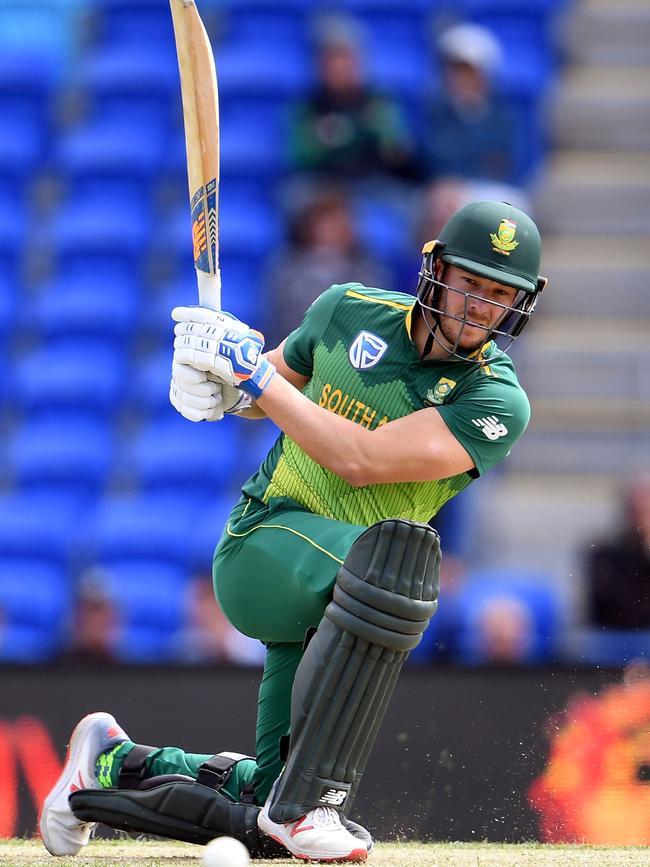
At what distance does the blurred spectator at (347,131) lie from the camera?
7824 millimetres

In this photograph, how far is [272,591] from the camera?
3572 mm

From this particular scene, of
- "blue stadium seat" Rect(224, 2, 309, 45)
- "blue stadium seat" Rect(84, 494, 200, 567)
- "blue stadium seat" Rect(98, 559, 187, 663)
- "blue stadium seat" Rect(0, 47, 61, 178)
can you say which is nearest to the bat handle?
"blue stadium seat" Rect(98, 559, 187, 663)

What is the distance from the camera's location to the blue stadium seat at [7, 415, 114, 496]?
305 inches

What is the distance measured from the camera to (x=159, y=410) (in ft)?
25.8

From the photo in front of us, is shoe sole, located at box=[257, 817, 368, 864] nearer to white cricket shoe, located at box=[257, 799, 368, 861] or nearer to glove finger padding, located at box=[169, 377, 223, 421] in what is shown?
white cricket shoe, located at box=[257, 799, 368, 861]

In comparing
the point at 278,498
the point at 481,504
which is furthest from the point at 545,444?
the point at 278,498

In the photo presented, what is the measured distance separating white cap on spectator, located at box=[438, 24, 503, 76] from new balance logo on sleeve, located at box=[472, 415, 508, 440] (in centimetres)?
460

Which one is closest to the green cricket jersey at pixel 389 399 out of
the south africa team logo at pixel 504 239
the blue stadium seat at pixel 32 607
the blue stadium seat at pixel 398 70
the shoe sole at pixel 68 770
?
the south africa team logo at pixel 504 239

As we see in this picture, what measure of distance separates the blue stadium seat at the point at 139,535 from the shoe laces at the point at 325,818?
390 centimetres

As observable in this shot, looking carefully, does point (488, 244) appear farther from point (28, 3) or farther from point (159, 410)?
point (28, 3)

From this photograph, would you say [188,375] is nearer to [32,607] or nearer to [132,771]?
[132,771]

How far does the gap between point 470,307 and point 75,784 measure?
1522 mm

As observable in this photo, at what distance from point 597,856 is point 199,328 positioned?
1.68 metres

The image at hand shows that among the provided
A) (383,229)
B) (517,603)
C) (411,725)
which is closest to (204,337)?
(411,725)
